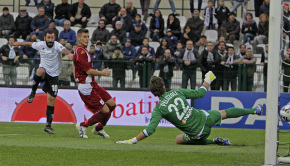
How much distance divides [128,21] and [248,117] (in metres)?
7.23

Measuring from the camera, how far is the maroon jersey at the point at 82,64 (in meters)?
11.0

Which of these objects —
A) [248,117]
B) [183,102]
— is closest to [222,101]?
[248,117]

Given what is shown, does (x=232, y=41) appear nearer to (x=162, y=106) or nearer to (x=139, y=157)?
(x=162, y=106)

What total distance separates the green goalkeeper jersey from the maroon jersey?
2132 millimetres

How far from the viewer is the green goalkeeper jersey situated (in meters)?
9.51

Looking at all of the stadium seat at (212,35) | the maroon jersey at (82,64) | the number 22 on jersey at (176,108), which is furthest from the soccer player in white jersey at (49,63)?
the stadium seat at (212,35)

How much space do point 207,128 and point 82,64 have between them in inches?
116

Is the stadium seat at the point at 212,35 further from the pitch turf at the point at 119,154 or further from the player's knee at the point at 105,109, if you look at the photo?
the pitch turf at the point at 119,154

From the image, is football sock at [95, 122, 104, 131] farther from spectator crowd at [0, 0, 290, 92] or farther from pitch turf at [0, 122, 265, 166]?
spectator crowd at [0, 0, 290, 92]

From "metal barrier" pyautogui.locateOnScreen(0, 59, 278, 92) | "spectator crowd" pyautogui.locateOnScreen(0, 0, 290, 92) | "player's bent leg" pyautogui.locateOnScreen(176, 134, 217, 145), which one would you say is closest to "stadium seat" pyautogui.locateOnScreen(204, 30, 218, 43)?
"spectator crowd" pyautogui.locateOnScreen(0, 0, 290, 92)

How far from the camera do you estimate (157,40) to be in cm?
2281

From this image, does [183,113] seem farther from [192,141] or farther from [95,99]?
[95,99]

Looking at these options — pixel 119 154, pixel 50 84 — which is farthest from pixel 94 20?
pixel 119 154

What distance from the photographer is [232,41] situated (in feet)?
74.0
